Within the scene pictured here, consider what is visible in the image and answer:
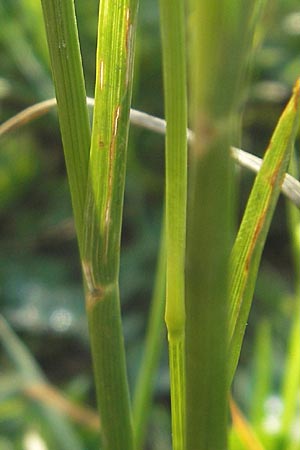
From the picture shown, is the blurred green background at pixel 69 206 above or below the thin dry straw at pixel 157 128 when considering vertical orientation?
below

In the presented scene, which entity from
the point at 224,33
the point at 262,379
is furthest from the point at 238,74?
the point at 262,379

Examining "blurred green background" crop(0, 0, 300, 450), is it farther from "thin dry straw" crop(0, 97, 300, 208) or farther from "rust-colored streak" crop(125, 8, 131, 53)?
"rust-colored streak" crop(125, 8, 131, 53)

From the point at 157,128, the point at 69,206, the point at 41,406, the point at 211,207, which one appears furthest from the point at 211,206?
the point at 69,206

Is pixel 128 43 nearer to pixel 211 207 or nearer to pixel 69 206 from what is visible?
pixel 211 207

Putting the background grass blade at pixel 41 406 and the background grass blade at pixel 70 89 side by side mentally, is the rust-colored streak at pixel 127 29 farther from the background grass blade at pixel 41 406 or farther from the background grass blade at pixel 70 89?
the background grass blade at pixel 41 406

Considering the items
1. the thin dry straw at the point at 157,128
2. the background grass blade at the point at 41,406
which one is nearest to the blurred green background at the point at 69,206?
the background grass blade at the point at 41,406
